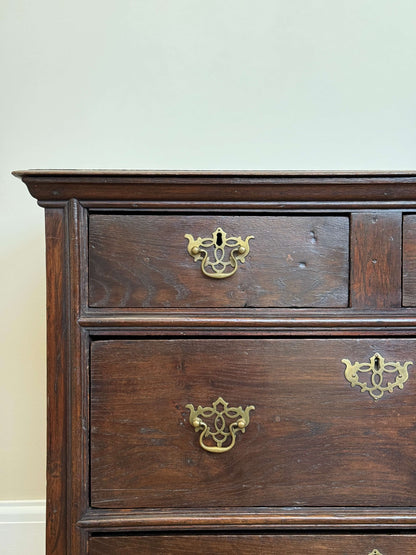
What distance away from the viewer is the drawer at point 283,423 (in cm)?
87

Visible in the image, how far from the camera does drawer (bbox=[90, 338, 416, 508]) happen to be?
87cm

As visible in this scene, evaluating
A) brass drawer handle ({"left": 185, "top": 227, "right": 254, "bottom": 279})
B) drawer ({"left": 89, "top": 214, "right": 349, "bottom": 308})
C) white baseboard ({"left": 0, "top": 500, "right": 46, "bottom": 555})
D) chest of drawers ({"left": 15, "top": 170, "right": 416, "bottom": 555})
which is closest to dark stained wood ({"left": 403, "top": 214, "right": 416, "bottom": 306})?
chest of drawers ({"left": 15, "top": 170, "right": 416, "bottom": 555})

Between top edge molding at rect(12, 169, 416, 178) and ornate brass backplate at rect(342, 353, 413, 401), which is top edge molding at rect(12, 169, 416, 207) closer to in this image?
top edge molding at rect(12, 169, 416, 178)

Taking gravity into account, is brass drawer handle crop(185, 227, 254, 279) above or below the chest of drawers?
above

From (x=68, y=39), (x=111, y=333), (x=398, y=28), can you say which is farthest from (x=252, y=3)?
(x=111, y=333)

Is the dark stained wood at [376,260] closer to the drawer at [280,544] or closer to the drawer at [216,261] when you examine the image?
the drawer at [216,261]

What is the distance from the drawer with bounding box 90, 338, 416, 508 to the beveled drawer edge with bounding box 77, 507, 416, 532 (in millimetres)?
14

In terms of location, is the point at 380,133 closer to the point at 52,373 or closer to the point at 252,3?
the point at 252,3

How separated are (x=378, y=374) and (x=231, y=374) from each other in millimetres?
265

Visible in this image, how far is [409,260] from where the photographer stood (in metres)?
0.88

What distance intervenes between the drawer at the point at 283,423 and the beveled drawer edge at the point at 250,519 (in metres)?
0.01

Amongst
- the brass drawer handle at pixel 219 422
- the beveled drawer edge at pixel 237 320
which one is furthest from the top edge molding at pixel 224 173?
the brass drawer handle at pixel 219 422

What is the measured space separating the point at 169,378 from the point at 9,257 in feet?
2.49

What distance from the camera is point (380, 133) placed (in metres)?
1.43
